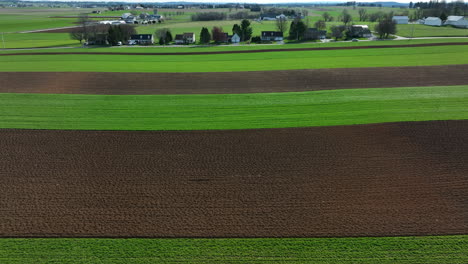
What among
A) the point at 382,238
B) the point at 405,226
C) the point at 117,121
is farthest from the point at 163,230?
the point at 117,121

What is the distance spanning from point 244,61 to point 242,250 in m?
45.4

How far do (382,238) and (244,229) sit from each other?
19.9 ft

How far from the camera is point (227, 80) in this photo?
44000mm

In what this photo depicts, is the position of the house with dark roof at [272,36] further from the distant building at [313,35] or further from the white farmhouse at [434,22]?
the white farmhouse at [434,22]

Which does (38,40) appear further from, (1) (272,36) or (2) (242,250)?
(2) (242,250)

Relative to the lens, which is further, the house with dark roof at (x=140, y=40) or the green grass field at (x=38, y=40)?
the house with dark roof at (x=140, y=40)

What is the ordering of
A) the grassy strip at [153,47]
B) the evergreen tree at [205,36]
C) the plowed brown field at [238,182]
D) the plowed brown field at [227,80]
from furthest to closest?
the evergreen tree at [205,36] < the grassy strip at [153,47] < the plowed brown field at [227,80] < the plowed brown field at [238,182]

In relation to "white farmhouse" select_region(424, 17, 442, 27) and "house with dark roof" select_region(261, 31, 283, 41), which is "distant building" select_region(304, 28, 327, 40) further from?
"white farmhouse" select_region(424, 17, 442, 27)

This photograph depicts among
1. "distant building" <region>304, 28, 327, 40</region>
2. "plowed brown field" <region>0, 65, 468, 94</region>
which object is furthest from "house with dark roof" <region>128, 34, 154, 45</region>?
"plowed brown field" <region>0, 65, 468, 94</region>

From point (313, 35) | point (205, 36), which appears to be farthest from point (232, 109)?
point (313, 35)

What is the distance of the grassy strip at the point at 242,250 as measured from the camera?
14.5 metres

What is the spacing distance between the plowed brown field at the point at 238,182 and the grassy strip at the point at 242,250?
0.55 m

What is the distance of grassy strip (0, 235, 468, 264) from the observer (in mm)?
14469

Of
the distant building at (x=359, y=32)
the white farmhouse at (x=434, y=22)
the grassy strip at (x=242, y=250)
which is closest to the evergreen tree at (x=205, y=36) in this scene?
→ the distant building at (x=359, y=32)
